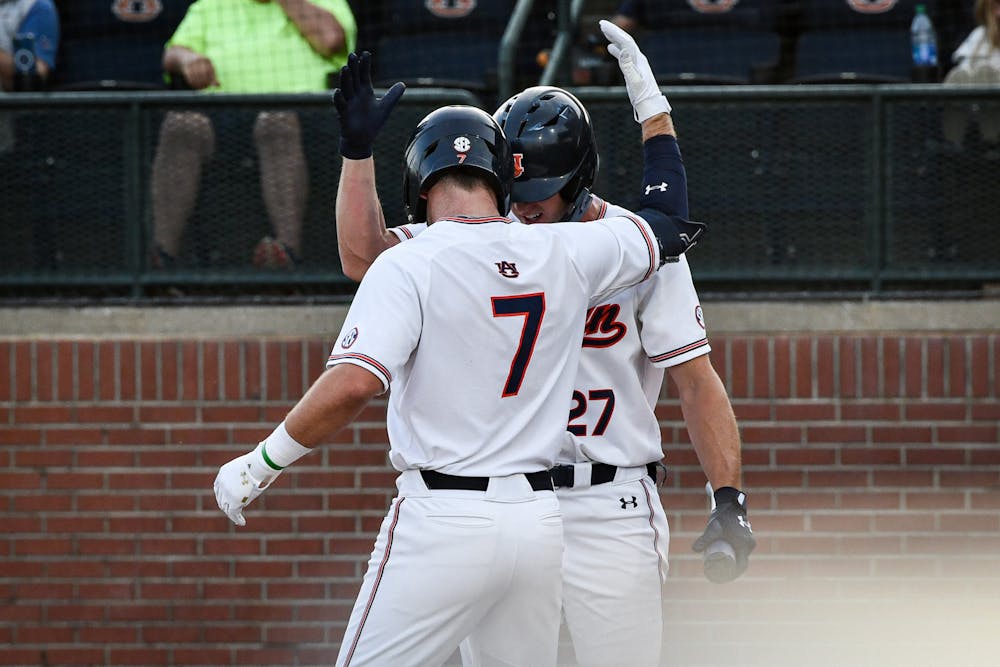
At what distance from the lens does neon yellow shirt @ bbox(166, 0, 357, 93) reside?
6.11 meters

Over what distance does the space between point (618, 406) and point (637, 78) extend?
2.90 feet

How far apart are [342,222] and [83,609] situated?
9.27 ft

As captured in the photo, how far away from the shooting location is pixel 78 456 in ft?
18.8

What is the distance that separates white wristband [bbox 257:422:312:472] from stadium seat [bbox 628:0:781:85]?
11.9ft

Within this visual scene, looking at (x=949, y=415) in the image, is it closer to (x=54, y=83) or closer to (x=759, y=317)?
(x=759, y=317)

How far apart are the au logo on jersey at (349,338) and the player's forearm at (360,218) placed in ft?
1.78

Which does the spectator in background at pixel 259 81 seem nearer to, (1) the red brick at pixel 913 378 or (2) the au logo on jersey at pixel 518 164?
(2) the au logo on jersey at pixel 518 164

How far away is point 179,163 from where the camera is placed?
5922 mm

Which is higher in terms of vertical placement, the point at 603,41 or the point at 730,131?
the point at 603,41

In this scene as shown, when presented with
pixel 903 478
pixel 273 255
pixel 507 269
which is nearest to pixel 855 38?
pixel 903 478

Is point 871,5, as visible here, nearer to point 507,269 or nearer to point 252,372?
point 252,372

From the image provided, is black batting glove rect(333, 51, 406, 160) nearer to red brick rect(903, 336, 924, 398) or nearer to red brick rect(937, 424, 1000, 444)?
red brick rect(903, 336, 924, 398)

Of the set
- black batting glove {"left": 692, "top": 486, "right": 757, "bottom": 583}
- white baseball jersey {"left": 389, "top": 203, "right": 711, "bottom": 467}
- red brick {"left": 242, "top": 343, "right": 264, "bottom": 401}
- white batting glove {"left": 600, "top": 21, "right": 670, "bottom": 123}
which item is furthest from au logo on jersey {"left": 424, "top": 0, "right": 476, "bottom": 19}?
black batting glove {"left": 692, "top": 486, "right": 757, "bottom": 583}

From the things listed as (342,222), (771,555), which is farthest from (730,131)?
(342,222)
